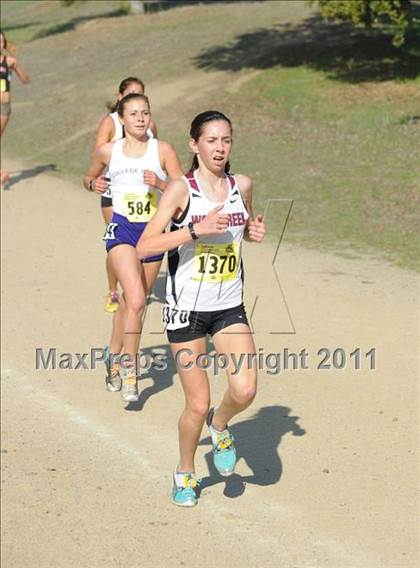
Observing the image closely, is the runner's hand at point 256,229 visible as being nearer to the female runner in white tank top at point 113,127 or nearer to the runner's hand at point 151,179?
the runner's hand at point 151,179

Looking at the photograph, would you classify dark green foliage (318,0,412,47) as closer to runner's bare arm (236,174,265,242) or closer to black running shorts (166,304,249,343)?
runner's bare arm (236,174,265,242)

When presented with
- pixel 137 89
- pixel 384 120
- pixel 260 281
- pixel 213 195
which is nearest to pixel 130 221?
pixel 137 89

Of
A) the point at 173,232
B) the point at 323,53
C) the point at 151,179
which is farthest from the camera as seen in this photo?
the point at 323,53

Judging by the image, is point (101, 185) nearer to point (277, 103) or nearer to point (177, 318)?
point (177, 318)

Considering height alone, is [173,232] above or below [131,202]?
above

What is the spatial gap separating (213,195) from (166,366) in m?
3.96

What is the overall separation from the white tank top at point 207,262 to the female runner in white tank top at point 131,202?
2.20 metres

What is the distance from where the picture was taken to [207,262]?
7.26 meters

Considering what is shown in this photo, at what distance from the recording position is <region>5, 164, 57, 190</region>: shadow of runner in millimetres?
19438

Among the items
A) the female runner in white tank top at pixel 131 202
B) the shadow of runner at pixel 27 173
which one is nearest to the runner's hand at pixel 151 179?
the female runner in white tank top at pixel 131 202

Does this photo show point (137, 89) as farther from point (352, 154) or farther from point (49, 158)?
point (49, 158)

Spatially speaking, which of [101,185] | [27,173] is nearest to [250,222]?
[101,185]

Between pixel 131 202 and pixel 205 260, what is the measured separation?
2.64 m

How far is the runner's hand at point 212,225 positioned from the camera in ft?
22.7
